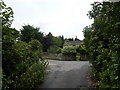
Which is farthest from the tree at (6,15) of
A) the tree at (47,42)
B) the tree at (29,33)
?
the tree at (47,42)

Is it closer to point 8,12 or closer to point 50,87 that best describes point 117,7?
point 8,12

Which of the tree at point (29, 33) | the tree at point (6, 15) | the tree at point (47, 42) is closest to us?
the tree at point (6, 15)

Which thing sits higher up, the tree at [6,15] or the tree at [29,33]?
the tree at [29,33]

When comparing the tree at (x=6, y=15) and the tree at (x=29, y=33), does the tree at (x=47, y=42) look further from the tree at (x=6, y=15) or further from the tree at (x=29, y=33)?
the tree at (x=6, y=15)

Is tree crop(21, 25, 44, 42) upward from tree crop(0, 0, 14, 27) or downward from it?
upward

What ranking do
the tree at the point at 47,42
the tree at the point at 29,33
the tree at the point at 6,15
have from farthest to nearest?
the tree at the point at 47,42, the tree at the point at 29,33, the tree at the point at 6,15

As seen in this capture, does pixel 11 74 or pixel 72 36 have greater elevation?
pixel 72 36

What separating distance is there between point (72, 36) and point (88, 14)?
122 feet

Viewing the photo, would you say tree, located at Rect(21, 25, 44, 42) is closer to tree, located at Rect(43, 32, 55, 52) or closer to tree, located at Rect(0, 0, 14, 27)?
tree, located at Rect(43, 32, 55, 52)

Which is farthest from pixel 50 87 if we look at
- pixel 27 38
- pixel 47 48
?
pixel 47 48

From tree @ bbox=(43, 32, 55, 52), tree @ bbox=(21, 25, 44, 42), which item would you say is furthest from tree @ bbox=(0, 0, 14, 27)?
tree @ bbox=(43, 32, 55, 52)

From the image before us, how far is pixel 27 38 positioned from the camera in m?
18.8

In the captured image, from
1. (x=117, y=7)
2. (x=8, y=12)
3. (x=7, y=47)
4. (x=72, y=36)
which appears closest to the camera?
(x=117, y=7)

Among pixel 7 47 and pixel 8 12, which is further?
pixel 7 47
